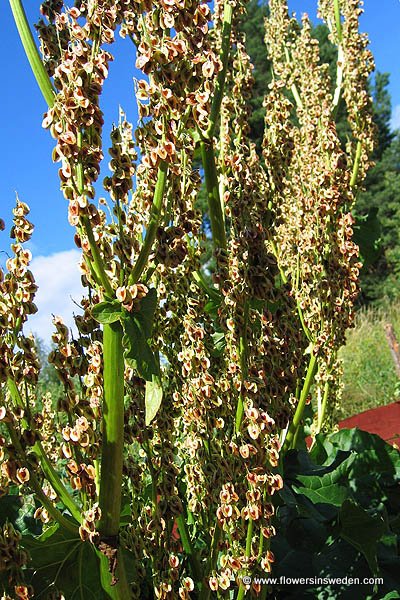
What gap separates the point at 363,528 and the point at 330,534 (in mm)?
225

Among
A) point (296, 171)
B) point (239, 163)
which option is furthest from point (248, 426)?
point (296, 171)

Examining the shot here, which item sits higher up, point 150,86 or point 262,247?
point 150,86

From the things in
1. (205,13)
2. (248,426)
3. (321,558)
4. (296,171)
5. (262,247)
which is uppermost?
(296,171)

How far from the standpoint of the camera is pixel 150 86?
4.14 feet

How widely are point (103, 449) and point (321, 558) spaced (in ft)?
3.36

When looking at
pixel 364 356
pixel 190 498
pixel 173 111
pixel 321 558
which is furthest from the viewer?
pixel 364 356

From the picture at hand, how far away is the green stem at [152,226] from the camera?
4.23ft

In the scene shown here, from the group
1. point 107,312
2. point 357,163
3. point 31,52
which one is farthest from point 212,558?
point 357,163

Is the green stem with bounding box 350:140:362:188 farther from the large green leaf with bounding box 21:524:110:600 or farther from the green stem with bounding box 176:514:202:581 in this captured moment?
the large green leaf with bounding box 21:524:110:600

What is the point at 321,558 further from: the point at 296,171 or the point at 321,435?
the point at 296,171

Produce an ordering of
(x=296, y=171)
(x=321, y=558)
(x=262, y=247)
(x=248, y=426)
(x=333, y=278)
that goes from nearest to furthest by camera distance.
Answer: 1. (x=248, y=426)
2. (x=262, y=247)
3. (x=321, y=558)
4. (x=333, y=278)
5. (x=296, y=171)

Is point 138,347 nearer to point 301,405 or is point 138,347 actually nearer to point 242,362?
point 242,362

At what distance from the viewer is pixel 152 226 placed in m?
1.30

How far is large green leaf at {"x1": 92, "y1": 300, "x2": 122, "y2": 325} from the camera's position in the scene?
1.25 meters
